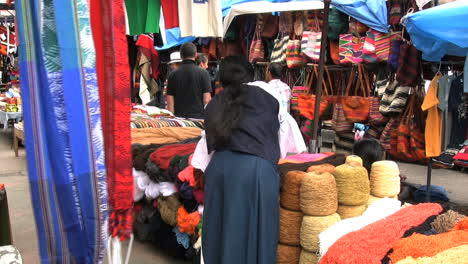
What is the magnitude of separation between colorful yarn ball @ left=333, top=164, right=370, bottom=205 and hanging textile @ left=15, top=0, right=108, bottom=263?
1.59 metres

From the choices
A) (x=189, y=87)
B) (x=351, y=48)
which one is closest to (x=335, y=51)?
(x=351, y=48)

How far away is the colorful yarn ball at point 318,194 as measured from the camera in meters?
2.42

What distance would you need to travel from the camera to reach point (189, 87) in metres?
4.71

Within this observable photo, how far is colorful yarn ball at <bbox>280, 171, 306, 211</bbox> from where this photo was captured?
2.55 m

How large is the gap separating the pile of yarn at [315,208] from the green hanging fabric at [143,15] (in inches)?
76.1

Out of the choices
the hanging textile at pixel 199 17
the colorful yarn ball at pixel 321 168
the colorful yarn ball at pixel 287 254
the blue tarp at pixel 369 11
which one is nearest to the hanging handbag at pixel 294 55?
the blue tarp at pixel 369 11

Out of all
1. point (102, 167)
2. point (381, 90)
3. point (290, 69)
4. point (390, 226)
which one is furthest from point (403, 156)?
point (102, 167)

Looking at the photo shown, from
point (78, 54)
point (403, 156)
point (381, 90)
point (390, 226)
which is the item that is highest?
→ point (78, 54)

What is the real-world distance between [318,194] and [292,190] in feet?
0.66

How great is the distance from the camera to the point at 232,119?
8.01 ft

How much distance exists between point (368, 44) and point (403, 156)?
4.31 feet

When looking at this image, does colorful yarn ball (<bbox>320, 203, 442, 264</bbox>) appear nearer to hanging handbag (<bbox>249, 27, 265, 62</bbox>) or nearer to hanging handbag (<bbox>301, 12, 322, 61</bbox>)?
hanging handbag (<bbox>301, 12, 322, 61</bbox>)

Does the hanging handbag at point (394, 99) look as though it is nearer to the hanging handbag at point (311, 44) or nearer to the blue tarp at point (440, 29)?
the blue tarp at point (440, 29)

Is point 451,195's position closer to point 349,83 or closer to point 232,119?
point 349,83
